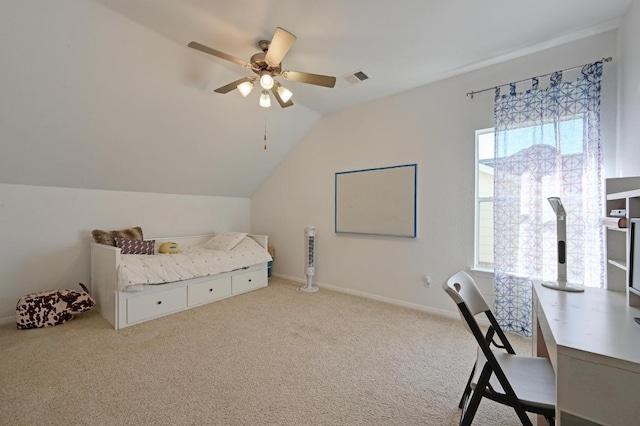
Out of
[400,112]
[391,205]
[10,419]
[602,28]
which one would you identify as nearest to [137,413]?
[10,419]

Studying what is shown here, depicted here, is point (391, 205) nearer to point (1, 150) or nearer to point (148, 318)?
point (148, 318)

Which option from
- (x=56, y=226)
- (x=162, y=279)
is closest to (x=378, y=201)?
(x=162, y=279)

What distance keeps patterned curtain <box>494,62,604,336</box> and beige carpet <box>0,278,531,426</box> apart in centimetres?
63

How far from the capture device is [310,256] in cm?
410

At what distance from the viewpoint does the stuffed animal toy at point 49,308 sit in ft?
8.61

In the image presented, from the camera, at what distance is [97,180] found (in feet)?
11.0

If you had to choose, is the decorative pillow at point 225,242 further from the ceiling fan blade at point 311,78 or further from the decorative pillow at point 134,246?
the ceiling fan blade at point 311,78

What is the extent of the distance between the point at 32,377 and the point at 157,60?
2.71 m

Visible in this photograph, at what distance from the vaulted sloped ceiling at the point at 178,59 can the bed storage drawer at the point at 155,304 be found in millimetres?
1637

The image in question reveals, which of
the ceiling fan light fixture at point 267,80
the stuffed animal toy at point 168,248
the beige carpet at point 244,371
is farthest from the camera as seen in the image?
the stuffed animal toy at point 168,248

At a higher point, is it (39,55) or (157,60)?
(157,60)

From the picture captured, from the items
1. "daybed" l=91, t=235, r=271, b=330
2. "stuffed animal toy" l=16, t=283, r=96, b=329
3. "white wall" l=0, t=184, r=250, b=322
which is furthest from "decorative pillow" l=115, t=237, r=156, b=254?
"stuffed animal toy" l=16, t=283, r=96, b=329

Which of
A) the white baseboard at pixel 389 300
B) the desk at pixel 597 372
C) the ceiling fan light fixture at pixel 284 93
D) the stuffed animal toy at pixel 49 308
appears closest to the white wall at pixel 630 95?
the desk at pixel 597 372

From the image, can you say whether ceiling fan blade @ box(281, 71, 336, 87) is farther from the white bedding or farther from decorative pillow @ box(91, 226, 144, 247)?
decorative pillow @ box(91, 226, 144, 247)
